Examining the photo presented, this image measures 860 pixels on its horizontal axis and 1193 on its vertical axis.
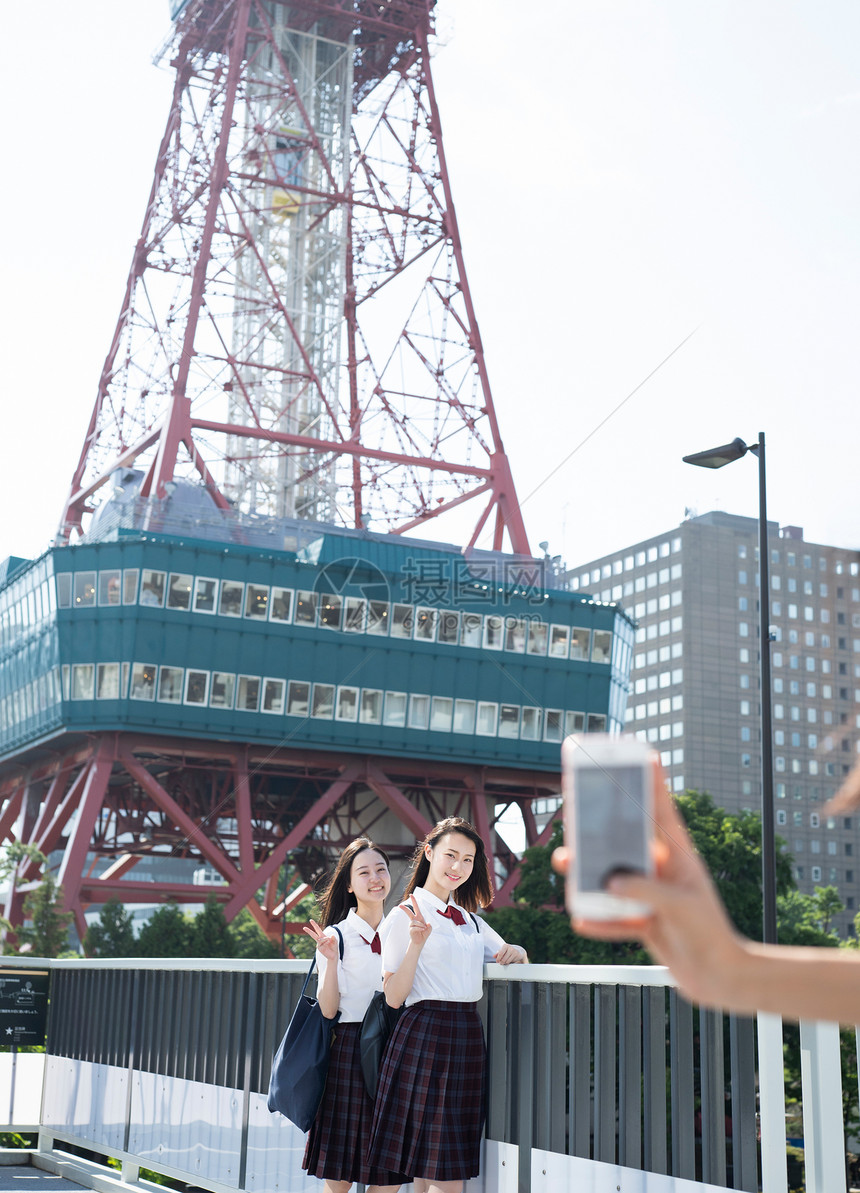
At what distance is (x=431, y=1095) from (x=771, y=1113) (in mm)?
1910

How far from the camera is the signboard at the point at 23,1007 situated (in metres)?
13.4

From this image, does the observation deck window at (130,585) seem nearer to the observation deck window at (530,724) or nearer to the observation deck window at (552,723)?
the observation deck window at (530,724)

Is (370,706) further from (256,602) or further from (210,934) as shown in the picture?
(210,934)

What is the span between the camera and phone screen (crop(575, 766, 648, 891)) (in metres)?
1.89

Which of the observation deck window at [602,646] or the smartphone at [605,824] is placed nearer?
the smartphone at [605,824]

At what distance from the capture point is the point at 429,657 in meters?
64.3

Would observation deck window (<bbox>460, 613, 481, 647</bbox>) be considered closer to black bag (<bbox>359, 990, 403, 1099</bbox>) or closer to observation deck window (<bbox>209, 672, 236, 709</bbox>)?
observation deck window (<bbox>209, 672, 236, 709</bbox>)

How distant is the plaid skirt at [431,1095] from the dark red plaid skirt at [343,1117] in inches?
11.4

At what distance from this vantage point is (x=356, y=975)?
7.57 metres

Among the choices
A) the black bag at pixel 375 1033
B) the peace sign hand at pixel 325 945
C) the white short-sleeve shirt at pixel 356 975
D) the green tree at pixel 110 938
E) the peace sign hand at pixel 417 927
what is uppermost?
the peace sign hand at pixel 417 927

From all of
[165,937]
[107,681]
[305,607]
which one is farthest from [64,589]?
[165,937]

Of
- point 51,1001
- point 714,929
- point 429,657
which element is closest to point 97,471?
point 429,657

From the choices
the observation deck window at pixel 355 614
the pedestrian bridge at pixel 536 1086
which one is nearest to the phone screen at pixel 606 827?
the pedestrian bridge at pixel 536 1086

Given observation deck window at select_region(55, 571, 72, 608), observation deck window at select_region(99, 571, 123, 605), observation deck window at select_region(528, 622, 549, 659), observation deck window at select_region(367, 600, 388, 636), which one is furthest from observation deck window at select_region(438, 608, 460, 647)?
observation deck window at select_region(55, 571, 72, 608)
